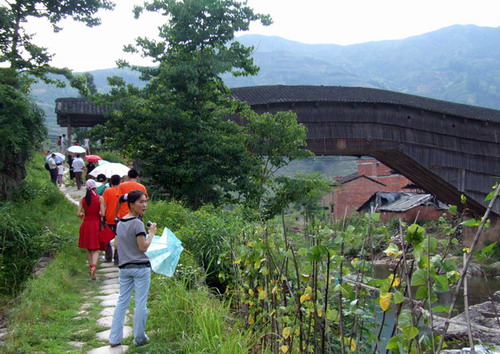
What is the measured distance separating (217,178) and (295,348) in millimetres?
8632

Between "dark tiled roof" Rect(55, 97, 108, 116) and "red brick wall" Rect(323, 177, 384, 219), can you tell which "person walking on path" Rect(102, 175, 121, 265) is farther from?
"red brick wall" Rect(323, 177, 384, 219)

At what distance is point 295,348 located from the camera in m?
3.58

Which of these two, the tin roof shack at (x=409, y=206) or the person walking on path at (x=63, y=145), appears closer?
the person walking on path at (x=63, y=145)

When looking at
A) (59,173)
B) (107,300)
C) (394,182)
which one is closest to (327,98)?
(59,173)

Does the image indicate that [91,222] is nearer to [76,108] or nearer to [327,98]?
[327,98]

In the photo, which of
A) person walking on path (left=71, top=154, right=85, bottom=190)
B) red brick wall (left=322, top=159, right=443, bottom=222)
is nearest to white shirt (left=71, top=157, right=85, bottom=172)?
person walking on path (left=71, top=154, right=85, bottom=190)

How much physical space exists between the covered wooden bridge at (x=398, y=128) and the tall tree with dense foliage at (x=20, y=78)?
714cm

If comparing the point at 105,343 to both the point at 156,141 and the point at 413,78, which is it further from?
the point at 413,78

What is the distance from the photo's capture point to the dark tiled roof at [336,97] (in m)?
17.9

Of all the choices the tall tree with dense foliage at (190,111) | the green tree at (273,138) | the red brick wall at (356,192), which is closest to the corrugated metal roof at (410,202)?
the red brick wall at (356,192)

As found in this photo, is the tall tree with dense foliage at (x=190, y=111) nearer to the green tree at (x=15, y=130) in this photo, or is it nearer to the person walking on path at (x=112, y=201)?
the green tree at (x=15, y=130)

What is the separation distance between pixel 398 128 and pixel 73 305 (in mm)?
15766

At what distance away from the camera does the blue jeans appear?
3.94m

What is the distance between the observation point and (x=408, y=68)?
163m
